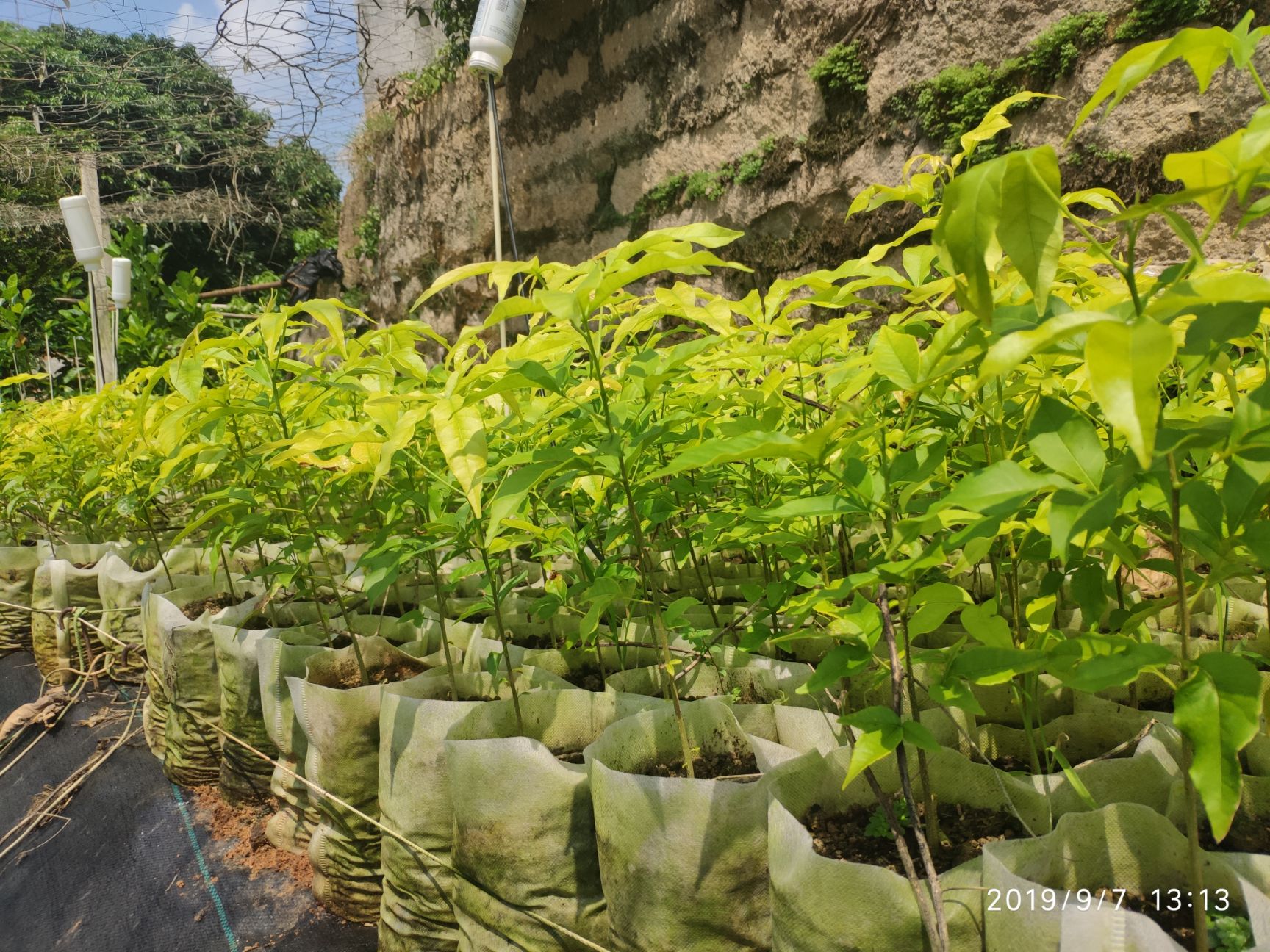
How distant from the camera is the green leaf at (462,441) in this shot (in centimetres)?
70

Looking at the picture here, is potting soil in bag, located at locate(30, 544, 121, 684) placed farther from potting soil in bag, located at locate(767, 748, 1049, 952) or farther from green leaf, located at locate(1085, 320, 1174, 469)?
green leaf, located at locate(1085, 320, 1174, 469)

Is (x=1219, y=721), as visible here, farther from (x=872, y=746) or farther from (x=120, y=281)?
(x=120, y=281)

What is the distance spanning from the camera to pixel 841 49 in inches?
117

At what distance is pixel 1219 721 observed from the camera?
45 cm

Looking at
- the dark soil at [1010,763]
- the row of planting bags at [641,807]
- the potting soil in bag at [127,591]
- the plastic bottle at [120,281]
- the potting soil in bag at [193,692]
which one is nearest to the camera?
the row of planting bags at [641,807]

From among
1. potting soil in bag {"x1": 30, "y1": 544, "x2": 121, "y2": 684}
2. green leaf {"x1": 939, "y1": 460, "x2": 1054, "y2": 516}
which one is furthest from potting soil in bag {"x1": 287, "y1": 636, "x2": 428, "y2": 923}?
potting soil in bag {"x1": 30, "y1": 544, "x2": 121, "y2": 684}

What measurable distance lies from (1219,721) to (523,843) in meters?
0.79

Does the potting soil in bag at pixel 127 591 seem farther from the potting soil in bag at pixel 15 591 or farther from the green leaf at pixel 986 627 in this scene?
the green leaf at pixel 986 627

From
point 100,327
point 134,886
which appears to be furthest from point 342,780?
point 100,327

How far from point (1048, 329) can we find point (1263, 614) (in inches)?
44.2

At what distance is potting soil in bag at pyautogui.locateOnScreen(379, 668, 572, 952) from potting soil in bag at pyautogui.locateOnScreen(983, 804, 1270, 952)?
695mm

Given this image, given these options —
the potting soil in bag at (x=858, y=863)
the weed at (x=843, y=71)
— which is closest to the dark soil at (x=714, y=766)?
the potting soil in bag at (x=858, y=863)

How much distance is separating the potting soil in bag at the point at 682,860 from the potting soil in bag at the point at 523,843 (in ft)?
0.27

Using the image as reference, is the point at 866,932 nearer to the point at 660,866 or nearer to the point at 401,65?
the point at 660,866
